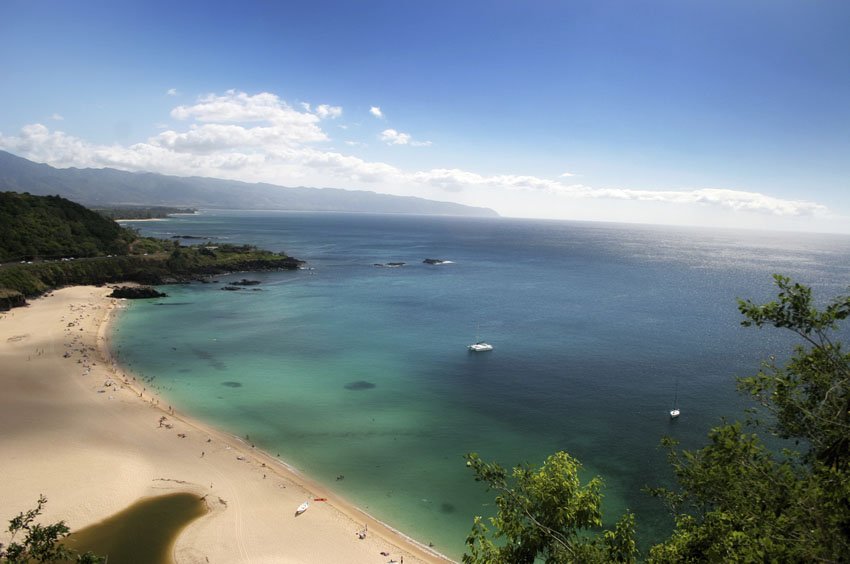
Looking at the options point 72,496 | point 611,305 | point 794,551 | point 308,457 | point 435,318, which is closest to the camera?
point 794,551

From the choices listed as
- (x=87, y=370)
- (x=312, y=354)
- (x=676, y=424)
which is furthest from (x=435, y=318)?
(x=87, y=370)

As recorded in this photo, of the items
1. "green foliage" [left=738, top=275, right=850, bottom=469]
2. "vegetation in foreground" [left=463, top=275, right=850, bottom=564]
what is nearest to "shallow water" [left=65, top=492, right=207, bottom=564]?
"vegetation in foreground" [left=463, top=275, right=850, bottom=564]

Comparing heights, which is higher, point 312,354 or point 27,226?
point 27,226

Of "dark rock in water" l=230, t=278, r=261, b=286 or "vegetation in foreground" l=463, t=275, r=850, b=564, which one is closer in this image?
"vegetation in foreground" l=463, t=275, r=850, b=564

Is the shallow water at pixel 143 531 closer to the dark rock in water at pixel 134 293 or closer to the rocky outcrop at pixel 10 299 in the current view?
the rocky outcrop at pixel 10 299

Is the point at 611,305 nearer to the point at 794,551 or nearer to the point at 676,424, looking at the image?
the point at 676,424

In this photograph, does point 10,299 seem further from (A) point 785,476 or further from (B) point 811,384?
(B) point 811,384

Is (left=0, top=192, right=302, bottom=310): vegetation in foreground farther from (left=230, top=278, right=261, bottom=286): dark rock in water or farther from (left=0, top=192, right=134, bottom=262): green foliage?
(left=230, top=278, right=261, bottom=286): dark rock in water
